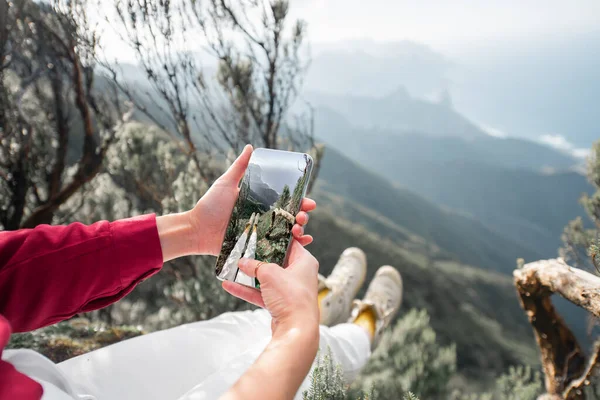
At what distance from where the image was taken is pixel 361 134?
534 feet

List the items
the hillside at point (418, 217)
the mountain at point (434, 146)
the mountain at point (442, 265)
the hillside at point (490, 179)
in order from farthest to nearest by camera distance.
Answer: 1. the mountain at point (434, 146)
2. the hillside at point (490, 179)
3. the hillside at point (418, 217)
4. the mountain at point (442, 265)

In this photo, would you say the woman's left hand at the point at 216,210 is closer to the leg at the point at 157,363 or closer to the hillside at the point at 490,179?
the leg at the point at 157,363

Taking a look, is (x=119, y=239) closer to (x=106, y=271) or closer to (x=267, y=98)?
(x=106, y=271)

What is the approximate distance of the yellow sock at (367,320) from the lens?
2439 mm

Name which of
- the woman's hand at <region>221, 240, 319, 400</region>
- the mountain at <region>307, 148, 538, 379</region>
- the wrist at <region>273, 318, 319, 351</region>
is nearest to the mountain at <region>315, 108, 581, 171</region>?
the mountain at <region>307, 148, 538, 379</region>

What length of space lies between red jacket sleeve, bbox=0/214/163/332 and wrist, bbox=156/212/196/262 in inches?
3.2

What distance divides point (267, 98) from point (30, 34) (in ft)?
6.92

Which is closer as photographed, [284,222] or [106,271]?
[106,271]

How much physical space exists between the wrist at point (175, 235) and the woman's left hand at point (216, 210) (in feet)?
0.08

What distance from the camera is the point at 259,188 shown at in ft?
4.38

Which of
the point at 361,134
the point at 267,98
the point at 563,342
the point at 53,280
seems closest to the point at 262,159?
the point at 53,280

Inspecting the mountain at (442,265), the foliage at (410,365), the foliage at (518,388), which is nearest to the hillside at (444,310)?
the mountain at (442,265)

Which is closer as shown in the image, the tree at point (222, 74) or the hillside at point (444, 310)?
the tree at point (222, 74)

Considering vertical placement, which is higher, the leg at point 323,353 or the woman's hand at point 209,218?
the woman's hand at point 209,218
